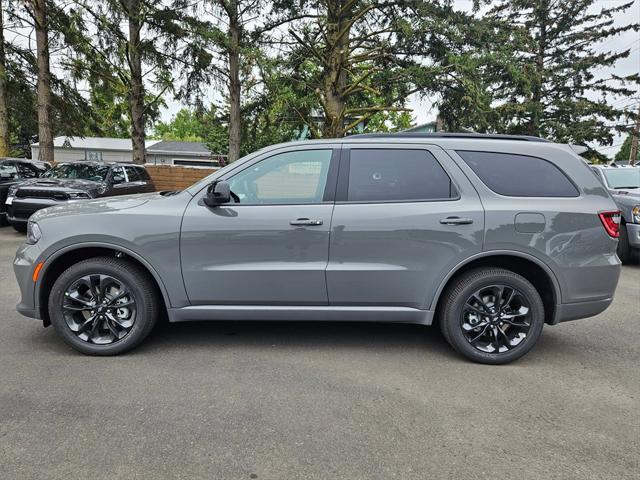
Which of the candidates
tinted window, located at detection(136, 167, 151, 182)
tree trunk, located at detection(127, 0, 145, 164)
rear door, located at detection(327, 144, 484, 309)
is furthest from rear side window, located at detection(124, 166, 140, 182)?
rear door, located at detection(327, 144, 484, 309)

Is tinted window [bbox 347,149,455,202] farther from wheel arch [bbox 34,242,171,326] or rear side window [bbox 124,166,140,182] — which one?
rear side window [bbox 124,166,140,182]

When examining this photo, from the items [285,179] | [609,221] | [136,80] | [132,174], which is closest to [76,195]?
[132,174]

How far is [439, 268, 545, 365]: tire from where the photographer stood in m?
3.72

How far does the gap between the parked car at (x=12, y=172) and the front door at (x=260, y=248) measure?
9259mm

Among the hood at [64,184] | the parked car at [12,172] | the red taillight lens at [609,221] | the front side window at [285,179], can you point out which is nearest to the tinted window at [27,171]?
the parked car at [12,172]

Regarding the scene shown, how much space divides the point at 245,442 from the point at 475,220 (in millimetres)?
2340

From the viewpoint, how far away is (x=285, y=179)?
153 inches

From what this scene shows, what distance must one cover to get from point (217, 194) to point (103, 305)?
132cm

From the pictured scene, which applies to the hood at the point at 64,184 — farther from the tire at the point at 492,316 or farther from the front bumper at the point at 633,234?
the front bumper at the point at 633,234

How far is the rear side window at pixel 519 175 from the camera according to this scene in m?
3.77

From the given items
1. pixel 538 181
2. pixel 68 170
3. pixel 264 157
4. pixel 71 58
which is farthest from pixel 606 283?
pixel 71 58

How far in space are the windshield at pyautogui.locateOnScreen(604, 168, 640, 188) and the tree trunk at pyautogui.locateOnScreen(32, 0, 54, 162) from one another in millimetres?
16652

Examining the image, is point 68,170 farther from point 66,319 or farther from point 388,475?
point 388,475

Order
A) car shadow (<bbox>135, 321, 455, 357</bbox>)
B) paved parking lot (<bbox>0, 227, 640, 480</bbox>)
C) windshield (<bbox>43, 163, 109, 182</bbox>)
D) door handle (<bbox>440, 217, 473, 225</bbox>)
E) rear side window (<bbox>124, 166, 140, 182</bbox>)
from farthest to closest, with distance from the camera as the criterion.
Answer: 1. rear side window (<bbox>124, 166, 140, 182</bbox>)
2. windshield (<bbox>43, 163, 109, 182</bbox>)
3. car shadow (<bbox>135, 321, 455, 357</bbox>)
4. door handle (<bbox>440, 217, 473, 225</bbox>)
5. paved parking lot (<bbox>0, 227, 640, 480</bbox>)
